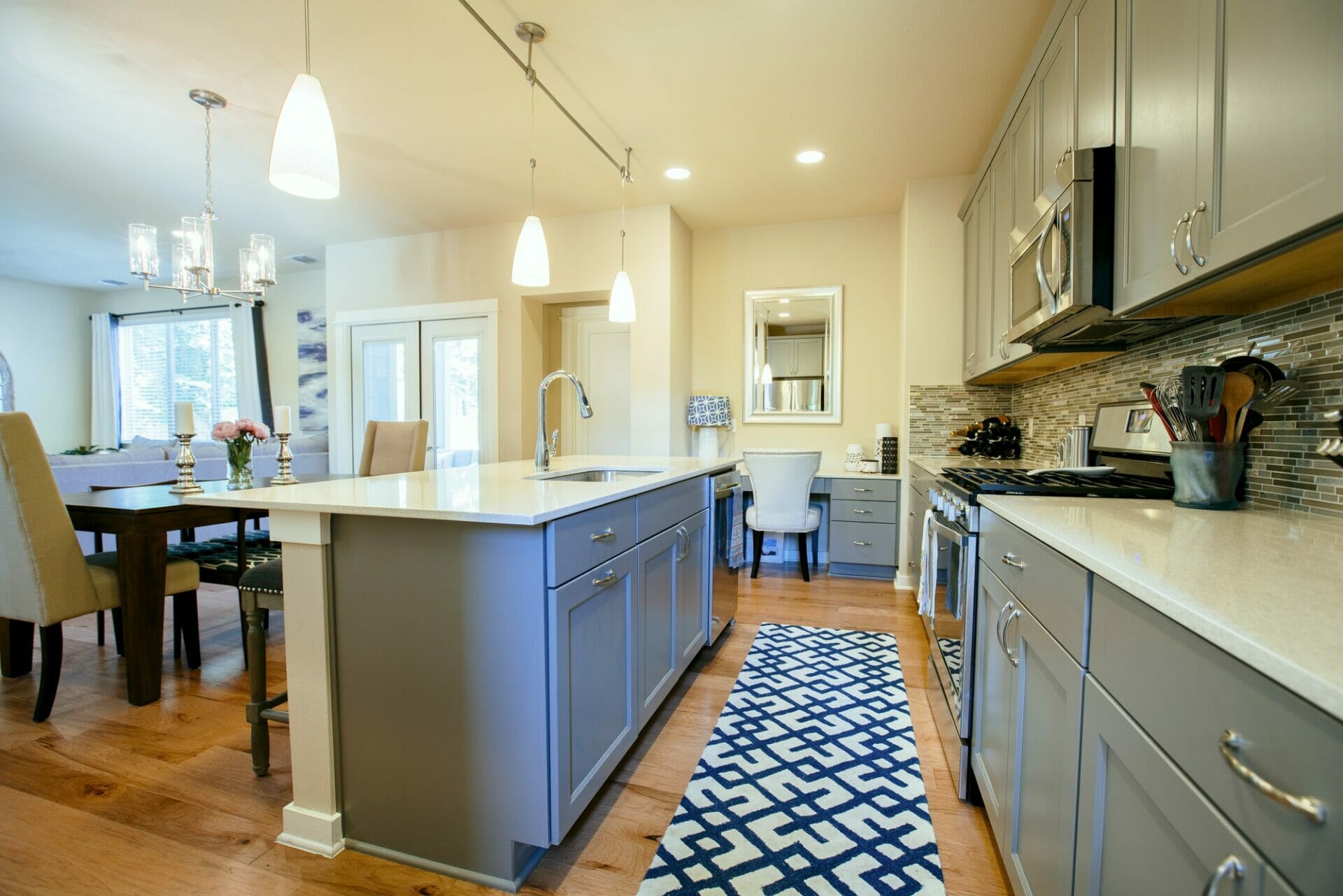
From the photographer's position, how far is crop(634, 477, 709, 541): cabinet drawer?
1.83 meters

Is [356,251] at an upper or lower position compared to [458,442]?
upper

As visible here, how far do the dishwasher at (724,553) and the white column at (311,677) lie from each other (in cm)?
154

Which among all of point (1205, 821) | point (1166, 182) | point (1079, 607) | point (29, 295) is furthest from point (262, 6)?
point (29, 295)

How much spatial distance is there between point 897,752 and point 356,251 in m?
5.48

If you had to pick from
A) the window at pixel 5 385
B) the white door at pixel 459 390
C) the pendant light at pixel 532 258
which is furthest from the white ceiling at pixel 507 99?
the window at pixel 5 385

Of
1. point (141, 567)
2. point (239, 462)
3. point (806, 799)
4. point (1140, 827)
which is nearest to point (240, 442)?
point (239, 462)

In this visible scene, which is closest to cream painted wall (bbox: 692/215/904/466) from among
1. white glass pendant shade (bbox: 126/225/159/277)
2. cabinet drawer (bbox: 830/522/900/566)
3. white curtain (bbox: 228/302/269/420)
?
cabinet drawer (bbox: 830/522/900/566)

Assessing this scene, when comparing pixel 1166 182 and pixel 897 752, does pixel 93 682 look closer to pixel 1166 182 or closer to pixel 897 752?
pixel 897 752

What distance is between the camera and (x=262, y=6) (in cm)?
224

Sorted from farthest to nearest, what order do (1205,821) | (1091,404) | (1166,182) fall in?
(1091,404) → (1166,182) → (1205,821)

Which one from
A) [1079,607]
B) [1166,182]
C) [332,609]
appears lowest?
[332,609]

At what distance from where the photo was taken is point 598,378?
4.99m

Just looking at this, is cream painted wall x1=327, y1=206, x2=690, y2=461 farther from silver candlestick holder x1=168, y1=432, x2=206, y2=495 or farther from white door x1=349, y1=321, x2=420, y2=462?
silver candlestick holder x1=168, y1=432, x2=206, y2=495

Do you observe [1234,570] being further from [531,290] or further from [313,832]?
[531,290]
